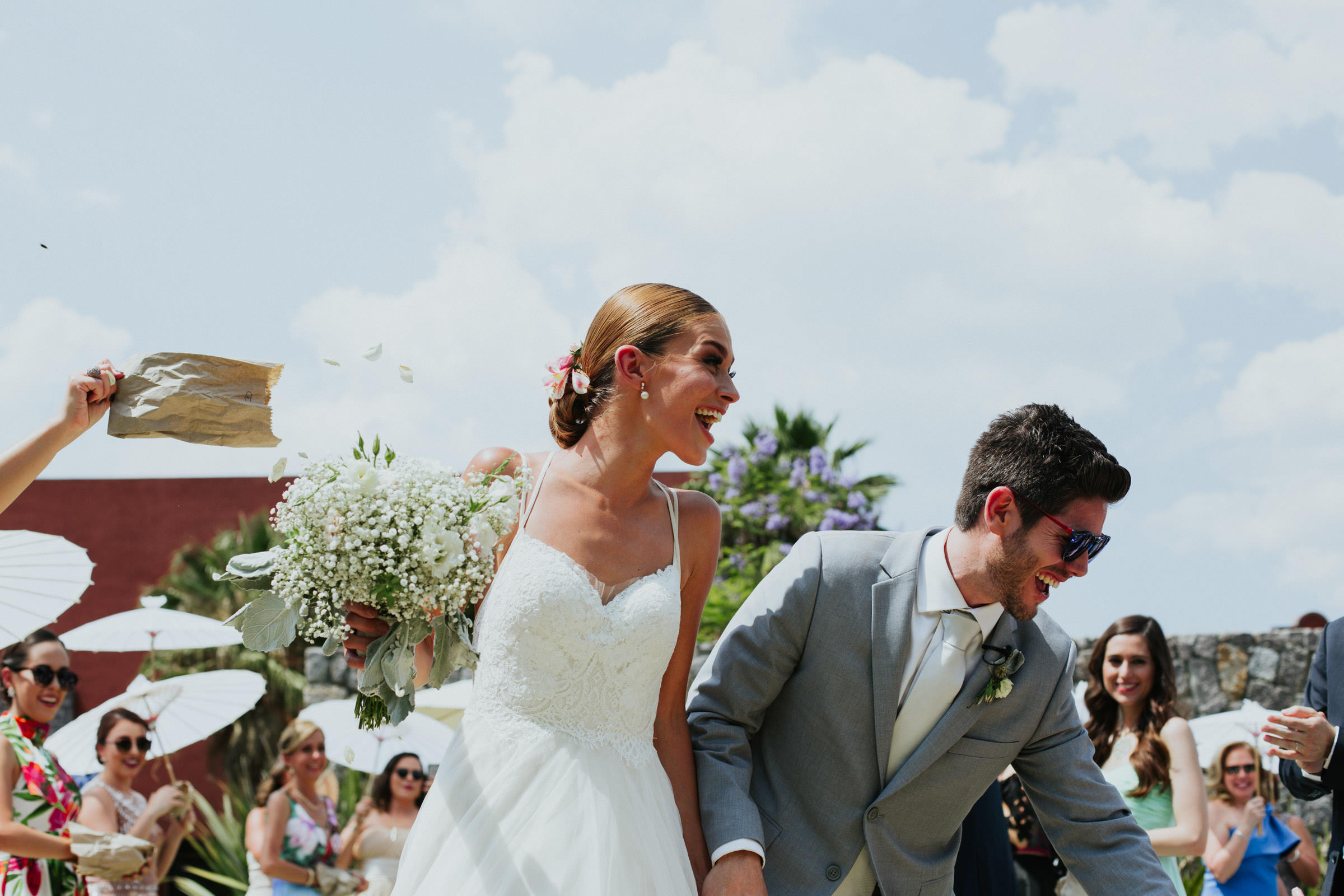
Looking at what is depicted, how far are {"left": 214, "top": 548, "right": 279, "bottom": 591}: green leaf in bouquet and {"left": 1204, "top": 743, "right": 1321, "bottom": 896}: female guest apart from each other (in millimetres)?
6232

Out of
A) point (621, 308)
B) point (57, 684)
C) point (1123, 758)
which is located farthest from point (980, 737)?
point (57, 684)

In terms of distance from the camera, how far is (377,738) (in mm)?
8297

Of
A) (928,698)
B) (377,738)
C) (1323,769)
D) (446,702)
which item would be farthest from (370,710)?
(446,702)

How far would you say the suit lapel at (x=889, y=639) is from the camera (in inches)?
124

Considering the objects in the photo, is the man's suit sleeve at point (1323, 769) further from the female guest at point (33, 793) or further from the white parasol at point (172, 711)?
the white parasol at point (172, 711)

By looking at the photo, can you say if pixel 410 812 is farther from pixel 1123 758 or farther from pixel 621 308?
pixel 621 308

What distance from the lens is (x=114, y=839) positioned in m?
4.98

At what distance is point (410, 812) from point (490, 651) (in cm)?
556

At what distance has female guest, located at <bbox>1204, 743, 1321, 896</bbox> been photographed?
6773 millimetres

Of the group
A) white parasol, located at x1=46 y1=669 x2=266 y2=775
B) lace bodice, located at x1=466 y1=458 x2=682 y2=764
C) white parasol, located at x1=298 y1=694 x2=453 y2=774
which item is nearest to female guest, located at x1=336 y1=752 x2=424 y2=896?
white parasol, located at x1=298 y1=694 x2=453 y2=774

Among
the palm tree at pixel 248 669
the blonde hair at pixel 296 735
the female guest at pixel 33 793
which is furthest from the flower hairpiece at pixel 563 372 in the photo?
the palm tree at pixel 248 669

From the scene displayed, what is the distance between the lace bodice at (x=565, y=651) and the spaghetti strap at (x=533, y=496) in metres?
0.10

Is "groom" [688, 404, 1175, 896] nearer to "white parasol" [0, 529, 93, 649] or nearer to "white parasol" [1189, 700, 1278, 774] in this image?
"white parasol" [0, 529, 93, 649]

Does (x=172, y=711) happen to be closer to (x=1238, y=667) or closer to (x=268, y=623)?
(x=268, y=623)
